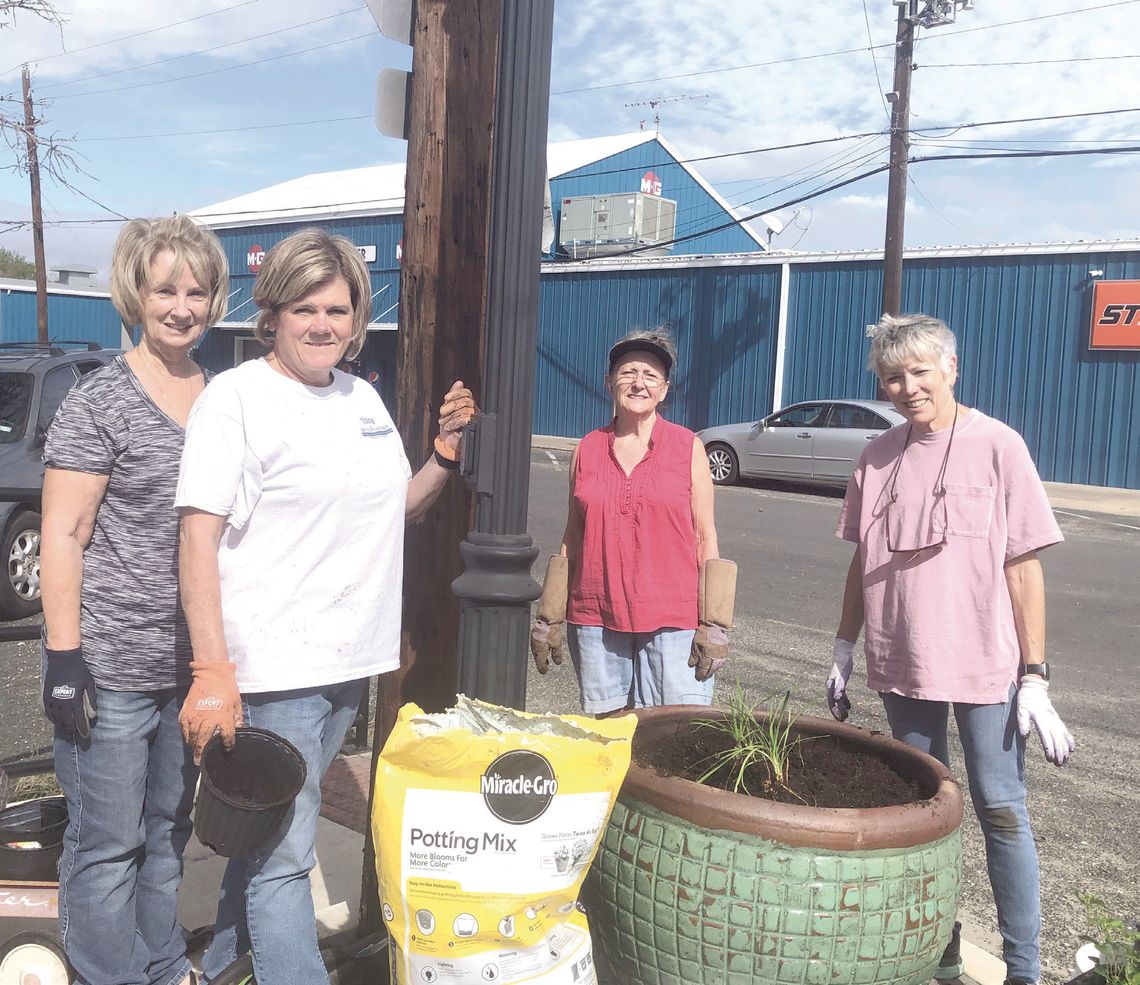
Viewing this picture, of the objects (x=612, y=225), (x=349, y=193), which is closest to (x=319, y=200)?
(x=349, y=193)

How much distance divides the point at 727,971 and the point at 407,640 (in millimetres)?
1303

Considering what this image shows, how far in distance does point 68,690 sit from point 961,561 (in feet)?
7.33

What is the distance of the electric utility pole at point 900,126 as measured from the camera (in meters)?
19.0

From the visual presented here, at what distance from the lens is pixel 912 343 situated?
294cm

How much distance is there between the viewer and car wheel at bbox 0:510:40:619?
7.50 m

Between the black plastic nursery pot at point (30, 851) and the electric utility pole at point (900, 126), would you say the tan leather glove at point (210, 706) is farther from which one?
the electric utility pole at point (900, 126)

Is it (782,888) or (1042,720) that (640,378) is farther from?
(782,888)

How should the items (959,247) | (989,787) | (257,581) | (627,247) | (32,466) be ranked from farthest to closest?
1. (627,247)
2. (959,247)
3. (32,466)
4. (989,787)
5. (257,581)

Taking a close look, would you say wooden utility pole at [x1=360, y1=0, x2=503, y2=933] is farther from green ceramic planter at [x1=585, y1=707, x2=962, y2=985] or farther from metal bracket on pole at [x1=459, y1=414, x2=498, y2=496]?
green ceramic planter at [x1=585, y1=707, x2=962, y2=985]

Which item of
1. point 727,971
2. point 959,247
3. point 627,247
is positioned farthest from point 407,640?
point 627,247

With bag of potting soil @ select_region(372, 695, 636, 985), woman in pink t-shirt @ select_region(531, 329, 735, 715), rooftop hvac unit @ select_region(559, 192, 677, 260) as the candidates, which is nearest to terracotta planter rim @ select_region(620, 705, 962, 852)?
bag of potting soil @ select_region(372, 695, 636, 985)

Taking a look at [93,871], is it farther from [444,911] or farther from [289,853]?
[444,911]

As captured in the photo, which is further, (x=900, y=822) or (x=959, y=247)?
(x=959, y=247)

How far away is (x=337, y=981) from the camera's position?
2701 mm
